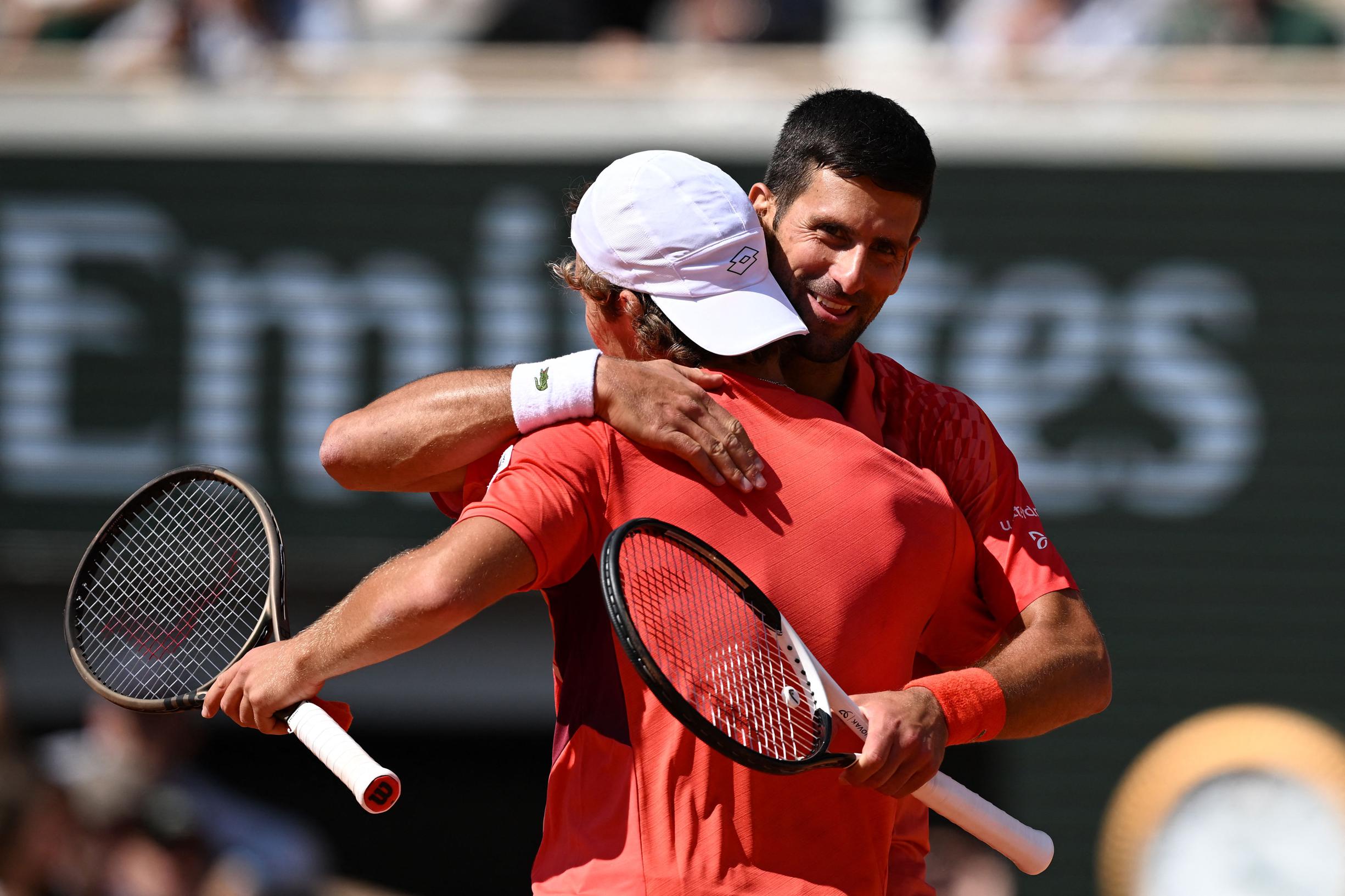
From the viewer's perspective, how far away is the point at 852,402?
2777 mm

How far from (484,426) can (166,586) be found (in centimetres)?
102

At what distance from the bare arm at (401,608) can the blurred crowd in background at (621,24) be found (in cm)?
552

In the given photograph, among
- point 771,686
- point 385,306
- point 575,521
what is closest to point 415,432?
point 575,521

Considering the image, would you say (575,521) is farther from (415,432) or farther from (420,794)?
(420,794)

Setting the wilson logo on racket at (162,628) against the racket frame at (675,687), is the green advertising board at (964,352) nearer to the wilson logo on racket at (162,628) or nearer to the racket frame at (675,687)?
the wilson logo on racket at (162,628)

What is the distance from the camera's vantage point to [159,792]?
7.27m

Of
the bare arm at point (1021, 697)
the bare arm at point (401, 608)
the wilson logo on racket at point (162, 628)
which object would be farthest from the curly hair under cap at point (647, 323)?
the wilson logo on racket at point (162, 628)

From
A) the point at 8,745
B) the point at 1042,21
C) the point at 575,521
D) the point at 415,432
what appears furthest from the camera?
the point at 1042,21

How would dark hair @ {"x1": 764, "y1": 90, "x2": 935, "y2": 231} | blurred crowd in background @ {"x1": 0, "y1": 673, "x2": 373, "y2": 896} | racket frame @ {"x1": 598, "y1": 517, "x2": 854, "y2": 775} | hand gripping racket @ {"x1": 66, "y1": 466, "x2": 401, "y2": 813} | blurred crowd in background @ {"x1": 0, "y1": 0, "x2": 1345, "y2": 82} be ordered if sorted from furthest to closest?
blurred crowd in background @ {"x1": 0, "y1": 0, "x2": 1345, "y2": 82} < blurred crowd in background @ {"x1": 0, "y1": 673, "x2": 373, "y2": 896} < hand gripping racket @ {"x1": 66, "y1": 466, "x2": 401, "y2": 813} < dark hair @ {"x1": 764, "y1": 90, "x2": 935, "y2": 231} < racket frame @ {"x1": 598, "y1": 517, "x2": 854, "y2": 775}

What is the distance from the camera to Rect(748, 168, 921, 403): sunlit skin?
2721 millimetres

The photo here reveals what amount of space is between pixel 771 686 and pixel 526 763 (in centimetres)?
573

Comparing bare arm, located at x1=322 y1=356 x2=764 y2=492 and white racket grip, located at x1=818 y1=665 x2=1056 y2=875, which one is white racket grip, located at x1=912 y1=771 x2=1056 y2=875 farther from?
bare arm, located at x1=322 y1=356 x2=764 y2=492

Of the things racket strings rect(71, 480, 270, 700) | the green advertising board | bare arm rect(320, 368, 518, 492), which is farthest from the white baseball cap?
the green advertising board

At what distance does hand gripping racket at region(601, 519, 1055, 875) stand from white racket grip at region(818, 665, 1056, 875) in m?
0.02
